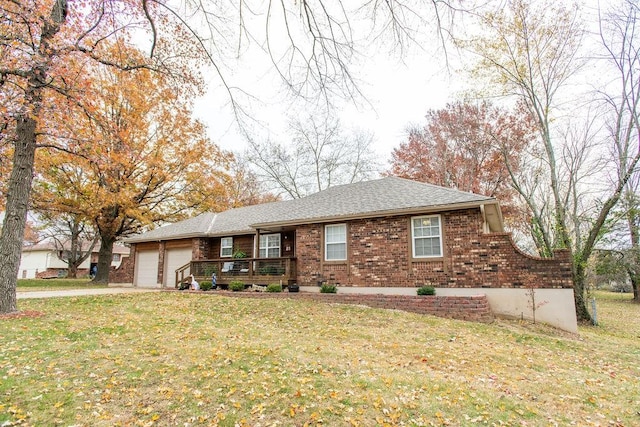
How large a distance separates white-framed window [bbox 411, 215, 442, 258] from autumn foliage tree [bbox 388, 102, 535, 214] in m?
12.6

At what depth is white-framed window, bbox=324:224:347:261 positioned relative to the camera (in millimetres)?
13418

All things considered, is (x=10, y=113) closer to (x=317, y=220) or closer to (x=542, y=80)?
(x=317, y=220)

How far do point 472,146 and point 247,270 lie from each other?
680 inches

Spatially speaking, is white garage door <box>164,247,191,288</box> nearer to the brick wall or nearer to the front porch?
the front porch

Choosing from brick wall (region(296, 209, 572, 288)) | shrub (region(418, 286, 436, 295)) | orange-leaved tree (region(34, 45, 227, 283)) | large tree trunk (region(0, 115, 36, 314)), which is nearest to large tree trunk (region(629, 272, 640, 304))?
brick wall (region(296, 209, 572, 288))

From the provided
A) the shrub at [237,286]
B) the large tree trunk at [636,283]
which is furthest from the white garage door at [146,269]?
the large tree trunk at [636,283]

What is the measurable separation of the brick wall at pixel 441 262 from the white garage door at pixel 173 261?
821 cm

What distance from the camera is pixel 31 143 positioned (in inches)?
354

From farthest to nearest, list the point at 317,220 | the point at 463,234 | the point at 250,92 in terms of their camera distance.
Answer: the point at 317,220 → the point at 463,234 → the point at 250,92

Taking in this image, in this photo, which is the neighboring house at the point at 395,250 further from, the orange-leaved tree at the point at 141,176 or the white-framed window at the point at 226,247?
the orange-leaved tree at the point at 141,176

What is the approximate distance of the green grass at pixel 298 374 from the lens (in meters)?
3.79

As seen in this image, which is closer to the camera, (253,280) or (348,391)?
(348,391)

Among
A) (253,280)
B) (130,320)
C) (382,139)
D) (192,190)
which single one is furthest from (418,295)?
(382,139)

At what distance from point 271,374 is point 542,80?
1626cm
